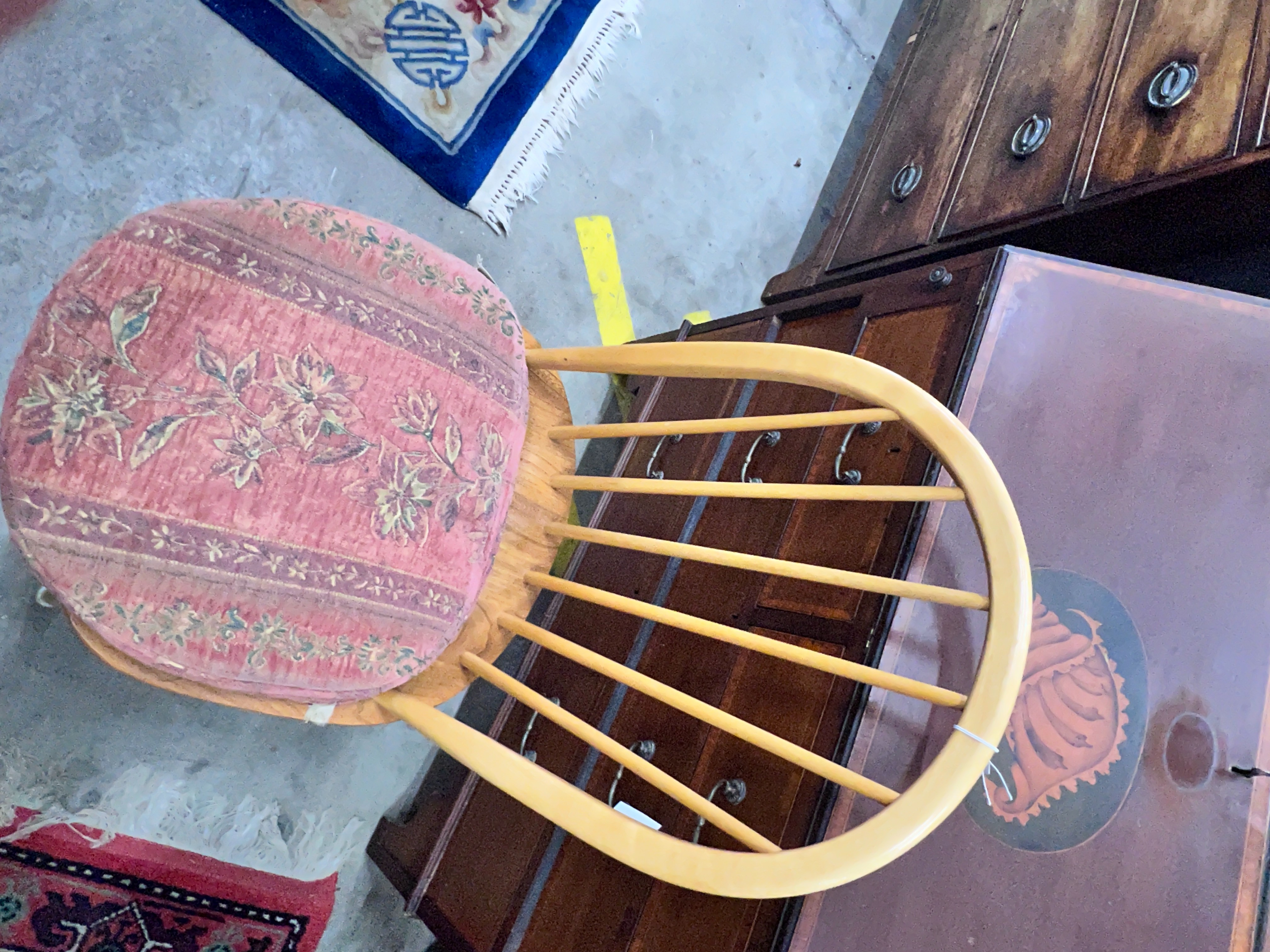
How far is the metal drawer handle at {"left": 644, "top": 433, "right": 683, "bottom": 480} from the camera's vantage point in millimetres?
1282

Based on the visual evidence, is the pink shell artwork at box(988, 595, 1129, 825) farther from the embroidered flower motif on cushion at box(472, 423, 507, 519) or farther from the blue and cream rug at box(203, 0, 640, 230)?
the blue and cream rug at box(203, 0, 640, 230)

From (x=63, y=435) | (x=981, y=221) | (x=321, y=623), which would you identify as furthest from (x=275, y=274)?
(x=981, y=221)

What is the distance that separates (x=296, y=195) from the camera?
1299mm

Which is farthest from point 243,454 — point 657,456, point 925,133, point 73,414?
point 925,133

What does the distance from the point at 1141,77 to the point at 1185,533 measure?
858mm

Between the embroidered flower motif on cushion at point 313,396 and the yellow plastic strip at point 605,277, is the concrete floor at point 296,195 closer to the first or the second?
the yellow plastic strip at point 605,277

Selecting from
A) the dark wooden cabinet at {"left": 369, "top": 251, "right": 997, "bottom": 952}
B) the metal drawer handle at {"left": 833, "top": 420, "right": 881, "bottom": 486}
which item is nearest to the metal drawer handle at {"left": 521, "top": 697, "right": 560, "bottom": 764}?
the dark wooden cabinet at {"left": 369, "top": 251, "right": 997, "bottom": 952}

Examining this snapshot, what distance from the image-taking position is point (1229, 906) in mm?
684

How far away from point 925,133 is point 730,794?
146 centimetres

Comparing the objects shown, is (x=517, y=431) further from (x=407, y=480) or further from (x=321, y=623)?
(x=321, y=623)

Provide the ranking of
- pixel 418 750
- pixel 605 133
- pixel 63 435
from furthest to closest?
pixel 605 133, pixel 418 750, pixel 63 435

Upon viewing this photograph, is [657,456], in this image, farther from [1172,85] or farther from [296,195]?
[1172,85]

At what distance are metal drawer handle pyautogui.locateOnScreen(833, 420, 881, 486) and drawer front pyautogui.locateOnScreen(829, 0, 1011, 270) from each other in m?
0.71

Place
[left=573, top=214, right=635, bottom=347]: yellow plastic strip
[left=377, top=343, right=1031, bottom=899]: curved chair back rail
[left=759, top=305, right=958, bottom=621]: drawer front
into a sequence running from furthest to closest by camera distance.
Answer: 1. [left=573, top=214, right=635, bottom=347]: yellow plastic strip
2. [left=759, top=305, right=958, bottom=621]: drawer front
3. [left=377, top=343, right=1031, bottom=899]: curved chair back rail
